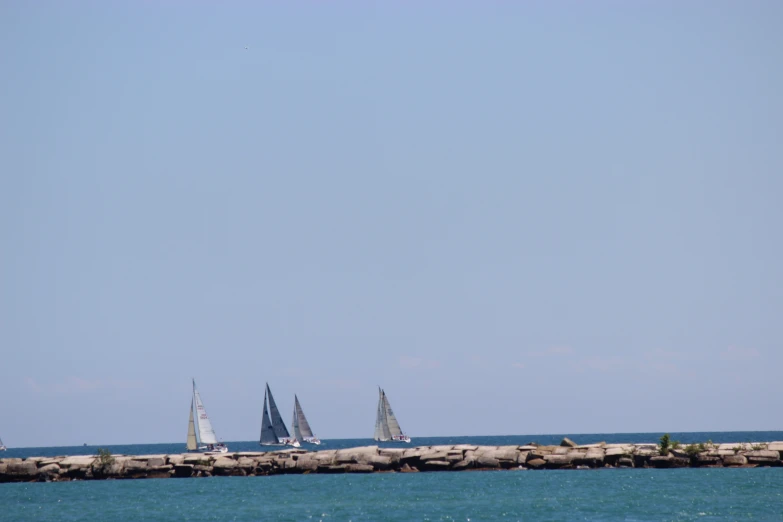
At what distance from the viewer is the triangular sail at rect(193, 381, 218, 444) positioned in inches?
3912

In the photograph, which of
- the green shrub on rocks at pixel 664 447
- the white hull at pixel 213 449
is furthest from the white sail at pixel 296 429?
the green shrub on rocks at pixel 664 447

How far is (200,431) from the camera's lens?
3907 inches

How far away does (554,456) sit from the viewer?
220 feet

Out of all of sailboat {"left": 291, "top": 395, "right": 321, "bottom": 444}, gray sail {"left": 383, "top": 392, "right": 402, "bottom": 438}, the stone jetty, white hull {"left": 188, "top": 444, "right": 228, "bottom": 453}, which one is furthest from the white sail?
the stone jetty

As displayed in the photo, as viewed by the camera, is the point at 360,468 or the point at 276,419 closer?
the point at 360,468

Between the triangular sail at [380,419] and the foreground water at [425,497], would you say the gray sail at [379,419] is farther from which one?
the foreground water at [425,497]

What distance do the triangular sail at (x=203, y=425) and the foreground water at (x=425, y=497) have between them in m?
29.7

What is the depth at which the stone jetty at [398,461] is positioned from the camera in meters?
65.4

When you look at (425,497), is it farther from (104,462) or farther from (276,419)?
(276,419)

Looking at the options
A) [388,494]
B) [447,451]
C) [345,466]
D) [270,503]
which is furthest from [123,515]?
[447,451]

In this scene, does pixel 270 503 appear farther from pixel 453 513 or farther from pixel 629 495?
pixel 629 495

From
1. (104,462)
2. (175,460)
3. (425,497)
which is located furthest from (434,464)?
(104,462)

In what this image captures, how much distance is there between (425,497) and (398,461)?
13.3 m

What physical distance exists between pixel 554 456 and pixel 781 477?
565 inches
